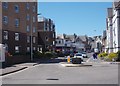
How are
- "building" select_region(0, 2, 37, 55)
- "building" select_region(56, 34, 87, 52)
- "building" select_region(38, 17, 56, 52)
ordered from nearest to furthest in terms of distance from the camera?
1. "building" select_region(0, 2, 37, 55)
2. "building" select_region(38, 17, 56, 52)
3. "building" select_region(56, 34, 87, 52)

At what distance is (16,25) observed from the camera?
64688 millimetres

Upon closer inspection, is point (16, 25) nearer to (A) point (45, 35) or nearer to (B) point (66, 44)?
(A) point (45, 35)

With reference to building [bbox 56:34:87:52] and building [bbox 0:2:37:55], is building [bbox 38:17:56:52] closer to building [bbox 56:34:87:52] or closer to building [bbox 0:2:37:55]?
building [bbox 0:2:37:55]

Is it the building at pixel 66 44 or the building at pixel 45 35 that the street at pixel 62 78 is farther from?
the building at pixel 66 44

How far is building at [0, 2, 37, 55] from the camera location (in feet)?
196

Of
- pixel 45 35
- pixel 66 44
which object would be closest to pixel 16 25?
pixel 45 35

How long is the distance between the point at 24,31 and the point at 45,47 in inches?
1159

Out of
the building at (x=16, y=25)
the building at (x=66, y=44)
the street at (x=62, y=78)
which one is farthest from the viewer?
the building at (x=66, y=44)

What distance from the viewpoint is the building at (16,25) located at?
59.7 metres

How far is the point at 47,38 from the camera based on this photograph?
97250 mm

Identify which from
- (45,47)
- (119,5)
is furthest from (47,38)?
(119,5)

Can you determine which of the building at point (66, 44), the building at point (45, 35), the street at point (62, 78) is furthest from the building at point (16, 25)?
the building at point (66, 44)

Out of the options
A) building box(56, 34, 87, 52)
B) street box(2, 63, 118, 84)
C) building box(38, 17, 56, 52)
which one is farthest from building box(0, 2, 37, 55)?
building box(56, 34, 87, 52)

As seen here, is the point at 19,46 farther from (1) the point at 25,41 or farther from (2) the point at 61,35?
(2) the point at 61,35
